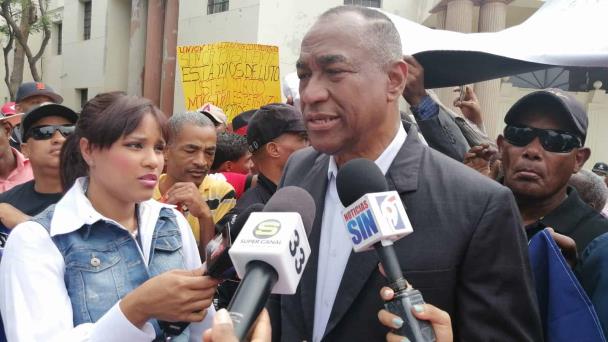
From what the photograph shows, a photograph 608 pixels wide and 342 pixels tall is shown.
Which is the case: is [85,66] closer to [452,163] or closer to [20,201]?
[20,201]

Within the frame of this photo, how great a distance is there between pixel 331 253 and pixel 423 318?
0.72 m

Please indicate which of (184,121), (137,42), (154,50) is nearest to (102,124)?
(184,121)

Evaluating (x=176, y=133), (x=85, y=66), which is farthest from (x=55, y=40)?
(x=176, y=133)

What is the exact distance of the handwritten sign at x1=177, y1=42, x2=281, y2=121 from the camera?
686 centimetres

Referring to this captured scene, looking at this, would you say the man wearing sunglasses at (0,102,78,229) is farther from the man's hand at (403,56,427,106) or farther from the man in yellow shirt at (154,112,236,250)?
the man's hand at (403,56,427,106)

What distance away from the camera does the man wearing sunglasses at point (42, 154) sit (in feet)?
10.5

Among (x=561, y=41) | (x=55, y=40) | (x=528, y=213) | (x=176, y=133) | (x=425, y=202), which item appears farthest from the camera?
(x=55, y=40)

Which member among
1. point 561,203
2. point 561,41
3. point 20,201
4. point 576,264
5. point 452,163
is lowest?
point 20,201

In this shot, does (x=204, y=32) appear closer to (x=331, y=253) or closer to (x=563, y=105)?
(x=563, y=105)

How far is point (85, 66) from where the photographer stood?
22422 millimetres

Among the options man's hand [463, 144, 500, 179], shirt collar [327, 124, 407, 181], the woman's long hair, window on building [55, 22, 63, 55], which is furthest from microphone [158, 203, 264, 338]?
window on building [55, 22, 63, 55]

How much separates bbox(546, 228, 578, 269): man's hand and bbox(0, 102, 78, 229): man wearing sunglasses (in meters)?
2.55

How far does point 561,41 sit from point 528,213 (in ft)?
2.82

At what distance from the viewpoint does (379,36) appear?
186 cm
